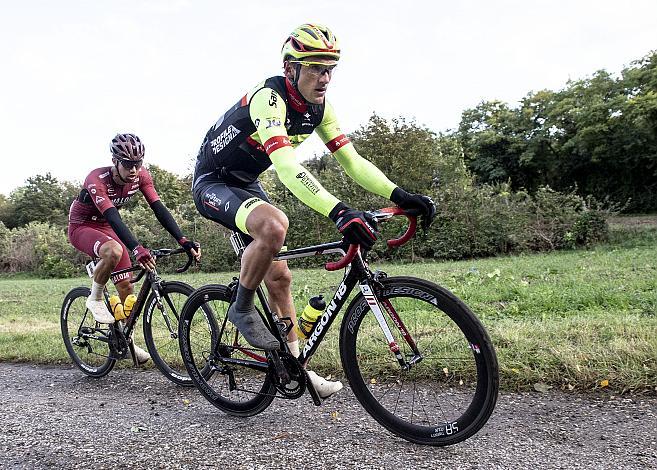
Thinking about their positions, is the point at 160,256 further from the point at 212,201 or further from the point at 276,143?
the point at 276,143

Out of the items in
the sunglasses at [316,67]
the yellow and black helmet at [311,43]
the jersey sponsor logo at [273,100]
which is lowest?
the jersey sponsor logo at [273,100]

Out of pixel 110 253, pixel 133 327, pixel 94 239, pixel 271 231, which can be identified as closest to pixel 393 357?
pixel 271 231

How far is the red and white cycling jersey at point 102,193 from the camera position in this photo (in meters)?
4.92

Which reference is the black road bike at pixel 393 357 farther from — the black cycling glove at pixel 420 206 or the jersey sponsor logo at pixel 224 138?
the jersey sponsor logo at pixel 224 138

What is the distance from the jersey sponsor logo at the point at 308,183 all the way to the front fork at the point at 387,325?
2.06 ft

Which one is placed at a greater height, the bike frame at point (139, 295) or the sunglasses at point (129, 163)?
the sunglasses at point (129, 163)

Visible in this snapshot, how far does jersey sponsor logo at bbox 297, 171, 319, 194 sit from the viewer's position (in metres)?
3.00

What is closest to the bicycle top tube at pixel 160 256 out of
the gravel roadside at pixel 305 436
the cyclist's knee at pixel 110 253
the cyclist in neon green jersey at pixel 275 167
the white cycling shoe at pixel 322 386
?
the cyclist's knee at pixel 110 253

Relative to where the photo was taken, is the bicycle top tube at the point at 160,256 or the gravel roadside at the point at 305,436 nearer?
the gravel roadside at the point at 305,436

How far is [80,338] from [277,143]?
371cm

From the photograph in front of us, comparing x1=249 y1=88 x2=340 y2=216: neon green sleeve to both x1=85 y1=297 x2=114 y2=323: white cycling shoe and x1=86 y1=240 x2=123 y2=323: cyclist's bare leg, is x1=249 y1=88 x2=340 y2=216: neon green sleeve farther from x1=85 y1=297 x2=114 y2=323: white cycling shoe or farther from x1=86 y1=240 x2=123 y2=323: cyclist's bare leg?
x1=85 y1=297 x2=114 y2=323: white cycling shoe

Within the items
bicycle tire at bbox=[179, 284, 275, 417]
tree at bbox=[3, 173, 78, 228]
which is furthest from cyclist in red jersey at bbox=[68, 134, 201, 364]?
tree at bbox=[3, 173, 78, 228]

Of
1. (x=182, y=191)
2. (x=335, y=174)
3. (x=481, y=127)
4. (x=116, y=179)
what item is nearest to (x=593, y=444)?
(x=116, y=179)

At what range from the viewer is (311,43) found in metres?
3.23
